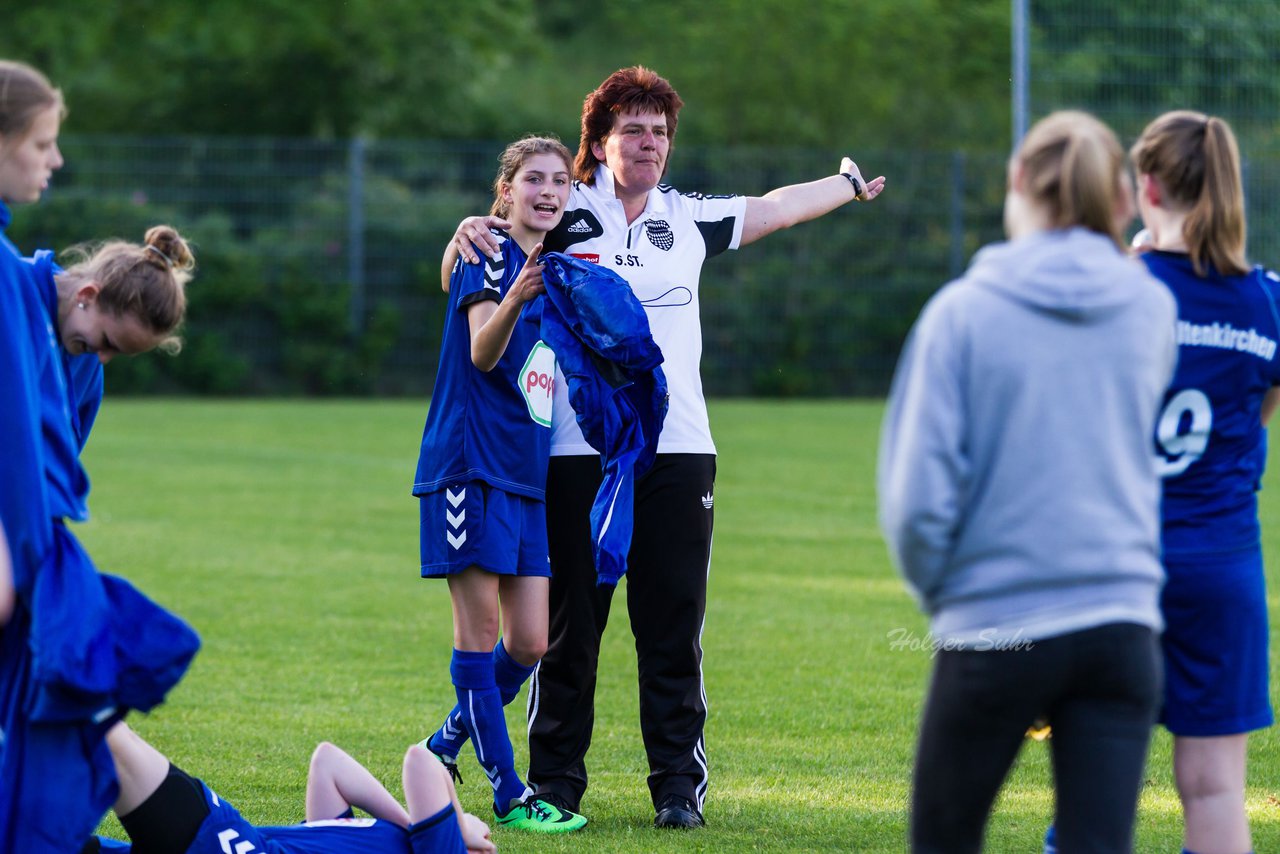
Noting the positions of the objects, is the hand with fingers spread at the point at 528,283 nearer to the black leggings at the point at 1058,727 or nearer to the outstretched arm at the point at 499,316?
the outstretched arm at the point at 499,316

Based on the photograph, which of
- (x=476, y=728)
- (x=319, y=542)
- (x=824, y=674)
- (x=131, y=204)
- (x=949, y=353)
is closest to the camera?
(x=949, y=353)

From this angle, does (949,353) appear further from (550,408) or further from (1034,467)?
(550,408)

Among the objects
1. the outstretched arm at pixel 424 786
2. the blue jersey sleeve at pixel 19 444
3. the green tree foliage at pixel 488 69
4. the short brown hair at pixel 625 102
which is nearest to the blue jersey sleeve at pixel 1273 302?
the short brown hair at pixel 625 102

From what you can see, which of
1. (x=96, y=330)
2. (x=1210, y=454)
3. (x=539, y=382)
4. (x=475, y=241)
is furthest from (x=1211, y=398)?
(x=96, y=330)

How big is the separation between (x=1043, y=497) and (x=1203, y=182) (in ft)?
3.65

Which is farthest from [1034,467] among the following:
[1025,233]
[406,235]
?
[406,235]

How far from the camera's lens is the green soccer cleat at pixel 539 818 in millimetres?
4992

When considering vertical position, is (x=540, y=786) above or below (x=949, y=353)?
below

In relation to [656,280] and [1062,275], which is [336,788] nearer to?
[656,280]

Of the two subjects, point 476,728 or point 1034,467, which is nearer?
point 1034,467

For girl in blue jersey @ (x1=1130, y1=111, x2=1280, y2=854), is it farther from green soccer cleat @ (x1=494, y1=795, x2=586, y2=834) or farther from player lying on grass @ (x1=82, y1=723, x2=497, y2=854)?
green soccer cleat @ (x1=494, y1=795, x2=586, y2=834)

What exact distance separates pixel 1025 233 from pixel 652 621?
255 centimetres

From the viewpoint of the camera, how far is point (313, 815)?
4.28m

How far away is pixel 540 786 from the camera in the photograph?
5.20 meters
